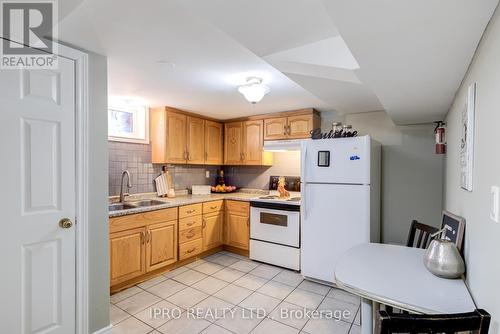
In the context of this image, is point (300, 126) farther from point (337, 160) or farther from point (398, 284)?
point (398, 284)

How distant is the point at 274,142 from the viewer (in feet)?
11.6

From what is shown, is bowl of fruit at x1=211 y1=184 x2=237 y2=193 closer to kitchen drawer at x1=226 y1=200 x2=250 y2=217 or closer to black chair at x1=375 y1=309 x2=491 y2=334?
kitchen drawer at x1=226 y1=200 x2=250 y2=217

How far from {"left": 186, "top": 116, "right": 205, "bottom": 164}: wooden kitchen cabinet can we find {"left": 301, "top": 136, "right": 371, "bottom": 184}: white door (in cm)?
176

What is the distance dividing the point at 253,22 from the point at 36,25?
1267 mm

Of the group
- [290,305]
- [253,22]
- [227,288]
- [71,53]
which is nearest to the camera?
[253,22]

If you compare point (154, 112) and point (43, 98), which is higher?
point (154, 112)

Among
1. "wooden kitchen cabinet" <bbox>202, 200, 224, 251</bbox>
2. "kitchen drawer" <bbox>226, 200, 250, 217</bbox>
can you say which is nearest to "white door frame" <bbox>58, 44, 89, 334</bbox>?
"wooden kitchen cabinet" <bbox>202, 200, 224, 251</bbox>

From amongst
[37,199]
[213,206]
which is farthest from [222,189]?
[37,199]

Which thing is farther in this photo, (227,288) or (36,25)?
(227,288)

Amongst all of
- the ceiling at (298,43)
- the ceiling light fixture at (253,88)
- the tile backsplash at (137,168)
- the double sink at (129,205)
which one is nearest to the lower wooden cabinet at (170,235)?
the double sink at (129,205)

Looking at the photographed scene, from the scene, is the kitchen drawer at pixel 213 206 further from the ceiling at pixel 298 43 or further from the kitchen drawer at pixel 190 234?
the ceiling at pixel 298 43

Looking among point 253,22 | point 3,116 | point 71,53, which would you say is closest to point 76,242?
point 3,116

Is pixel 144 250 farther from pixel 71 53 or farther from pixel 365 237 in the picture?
pixel 365 237

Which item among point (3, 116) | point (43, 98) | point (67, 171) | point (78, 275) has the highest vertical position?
point (43, 98)
